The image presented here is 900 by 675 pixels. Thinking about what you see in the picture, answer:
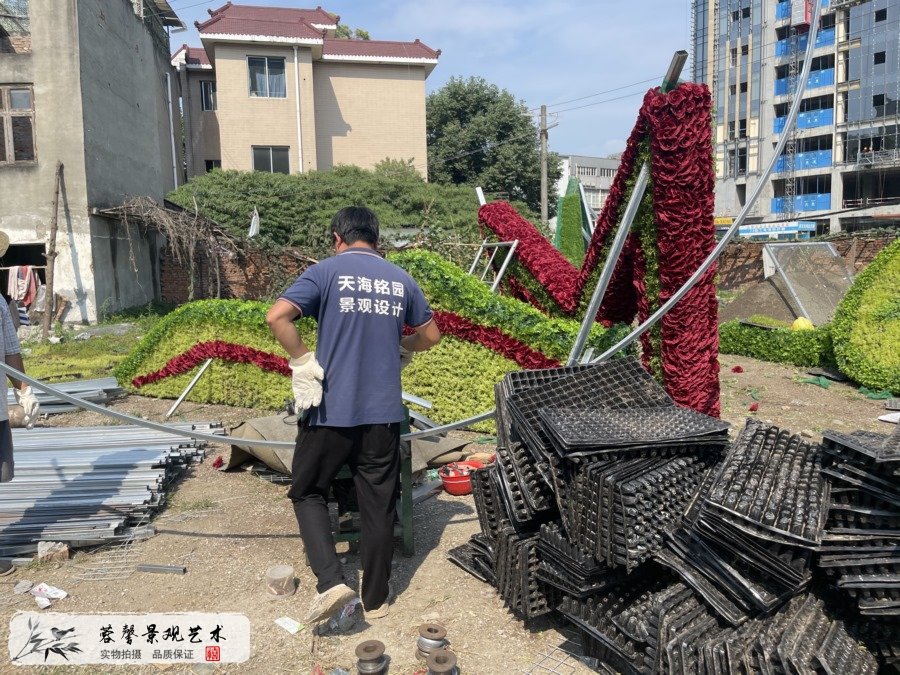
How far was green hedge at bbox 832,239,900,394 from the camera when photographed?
8530mm

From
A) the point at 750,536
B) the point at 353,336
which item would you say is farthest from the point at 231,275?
the point at 750,536

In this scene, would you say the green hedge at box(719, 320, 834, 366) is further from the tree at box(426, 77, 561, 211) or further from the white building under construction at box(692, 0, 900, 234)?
the white building under construction at box(692, 0, 900, 234)

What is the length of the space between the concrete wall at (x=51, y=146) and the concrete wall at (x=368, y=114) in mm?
13340

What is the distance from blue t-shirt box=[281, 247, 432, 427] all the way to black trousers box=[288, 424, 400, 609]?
0.32ft

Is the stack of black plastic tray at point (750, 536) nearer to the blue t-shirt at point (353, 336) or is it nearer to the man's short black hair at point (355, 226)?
the blue t-shirt at point (353, 336)

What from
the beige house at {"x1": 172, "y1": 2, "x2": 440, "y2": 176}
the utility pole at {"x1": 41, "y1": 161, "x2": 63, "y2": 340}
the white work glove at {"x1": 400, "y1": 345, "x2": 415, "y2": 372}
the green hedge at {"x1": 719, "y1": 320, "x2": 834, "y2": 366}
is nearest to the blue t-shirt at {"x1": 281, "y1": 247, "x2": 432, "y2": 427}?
the white work glove at {"x1": 400, "y1": 345, "x2": 415, "y2": 372}

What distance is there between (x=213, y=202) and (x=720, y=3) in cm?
3627

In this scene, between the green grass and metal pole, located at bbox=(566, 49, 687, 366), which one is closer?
metal pole, located at bbox=(566, 49, 687, 366)

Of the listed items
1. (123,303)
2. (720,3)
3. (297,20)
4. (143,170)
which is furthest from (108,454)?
(720,3)

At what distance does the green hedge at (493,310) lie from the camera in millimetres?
6496

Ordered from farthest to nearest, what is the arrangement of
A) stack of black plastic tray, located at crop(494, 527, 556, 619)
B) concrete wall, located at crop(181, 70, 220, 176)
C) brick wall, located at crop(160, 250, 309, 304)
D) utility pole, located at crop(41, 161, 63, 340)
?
concrete wall, located at crop(181, 70, 220, 176) → brick wall, located at crop(160, 250, 309, 304) → utility pole, located at crop(41, 161, 63, 340) → stack of black plastic tray, located at crop(494, 527, 556, 619)

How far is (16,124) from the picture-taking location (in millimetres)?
15062

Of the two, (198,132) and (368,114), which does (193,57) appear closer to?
(198,132)

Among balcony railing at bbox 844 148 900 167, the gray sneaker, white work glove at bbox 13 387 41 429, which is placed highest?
balcony railing at bbox 844 148 900 167
